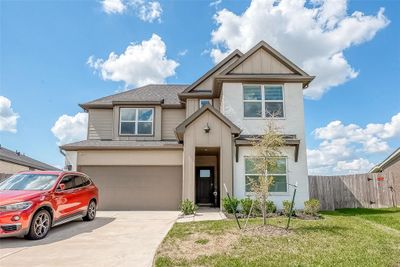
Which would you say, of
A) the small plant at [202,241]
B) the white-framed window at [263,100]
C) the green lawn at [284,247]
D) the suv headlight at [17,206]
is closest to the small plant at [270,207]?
the green lawn at [284,247]

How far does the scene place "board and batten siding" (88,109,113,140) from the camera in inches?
650

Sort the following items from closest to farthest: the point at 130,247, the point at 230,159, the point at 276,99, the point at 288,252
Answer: the point at 288,252 → the point at 130,247 → the point at 230,159 → the point at 276,99

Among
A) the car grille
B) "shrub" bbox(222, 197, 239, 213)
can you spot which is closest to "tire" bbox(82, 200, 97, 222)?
the car grille

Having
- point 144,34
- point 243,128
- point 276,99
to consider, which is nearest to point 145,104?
point 144,34

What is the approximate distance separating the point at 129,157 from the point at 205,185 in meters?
4.49

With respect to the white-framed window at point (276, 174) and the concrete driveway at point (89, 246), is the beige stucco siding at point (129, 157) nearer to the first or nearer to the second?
the white-framed window at point (276, 174)

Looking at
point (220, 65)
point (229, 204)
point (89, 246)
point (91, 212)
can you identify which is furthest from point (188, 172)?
point (220, 65)

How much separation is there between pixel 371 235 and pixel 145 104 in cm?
1243

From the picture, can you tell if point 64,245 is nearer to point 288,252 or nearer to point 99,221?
point 99,221

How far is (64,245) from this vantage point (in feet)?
21.9

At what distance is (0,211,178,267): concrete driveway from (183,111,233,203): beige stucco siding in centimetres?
335

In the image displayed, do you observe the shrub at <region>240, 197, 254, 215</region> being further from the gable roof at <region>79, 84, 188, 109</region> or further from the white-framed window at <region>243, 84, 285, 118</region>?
the gable roof at <region>79, 84, 188, 109</region>

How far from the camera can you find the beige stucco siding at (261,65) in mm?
13750

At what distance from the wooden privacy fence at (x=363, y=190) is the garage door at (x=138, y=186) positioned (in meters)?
7.72
